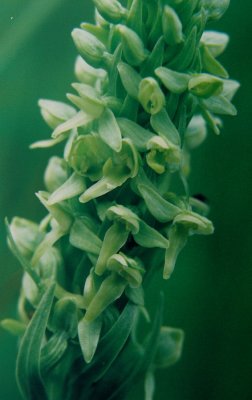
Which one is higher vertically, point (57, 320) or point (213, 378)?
point (57, 320)

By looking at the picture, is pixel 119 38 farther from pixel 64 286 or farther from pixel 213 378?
pixel 213 378

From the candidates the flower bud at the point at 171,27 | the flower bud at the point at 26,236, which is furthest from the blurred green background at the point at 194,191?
the flower bud at the point at 171,27

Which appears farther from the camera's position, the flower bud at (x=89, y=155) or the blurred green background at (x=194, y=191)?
the blurred green background at (x=194, y=191)

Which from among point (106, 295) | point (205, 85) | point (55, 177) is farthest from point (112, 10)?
point (106, 295)

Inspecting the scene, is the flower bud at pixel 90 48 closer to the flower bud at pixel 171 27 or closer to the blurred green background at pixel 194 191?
the flower bud at pixel 171 27

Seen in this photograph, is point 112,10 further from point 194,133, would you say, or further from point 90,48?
point 194,133

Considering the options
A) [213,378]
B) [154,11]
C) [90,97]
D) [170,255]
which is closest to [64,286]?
[170,255]

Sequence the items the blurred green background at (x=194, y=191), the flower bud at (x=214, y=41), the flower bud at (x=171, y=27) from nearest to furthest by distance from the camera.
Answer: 1. the flower bud at (x=171, y=27)
2. the flower bud at (x=214, y=41)
3. the blurred green background at (x=194, y=191)
